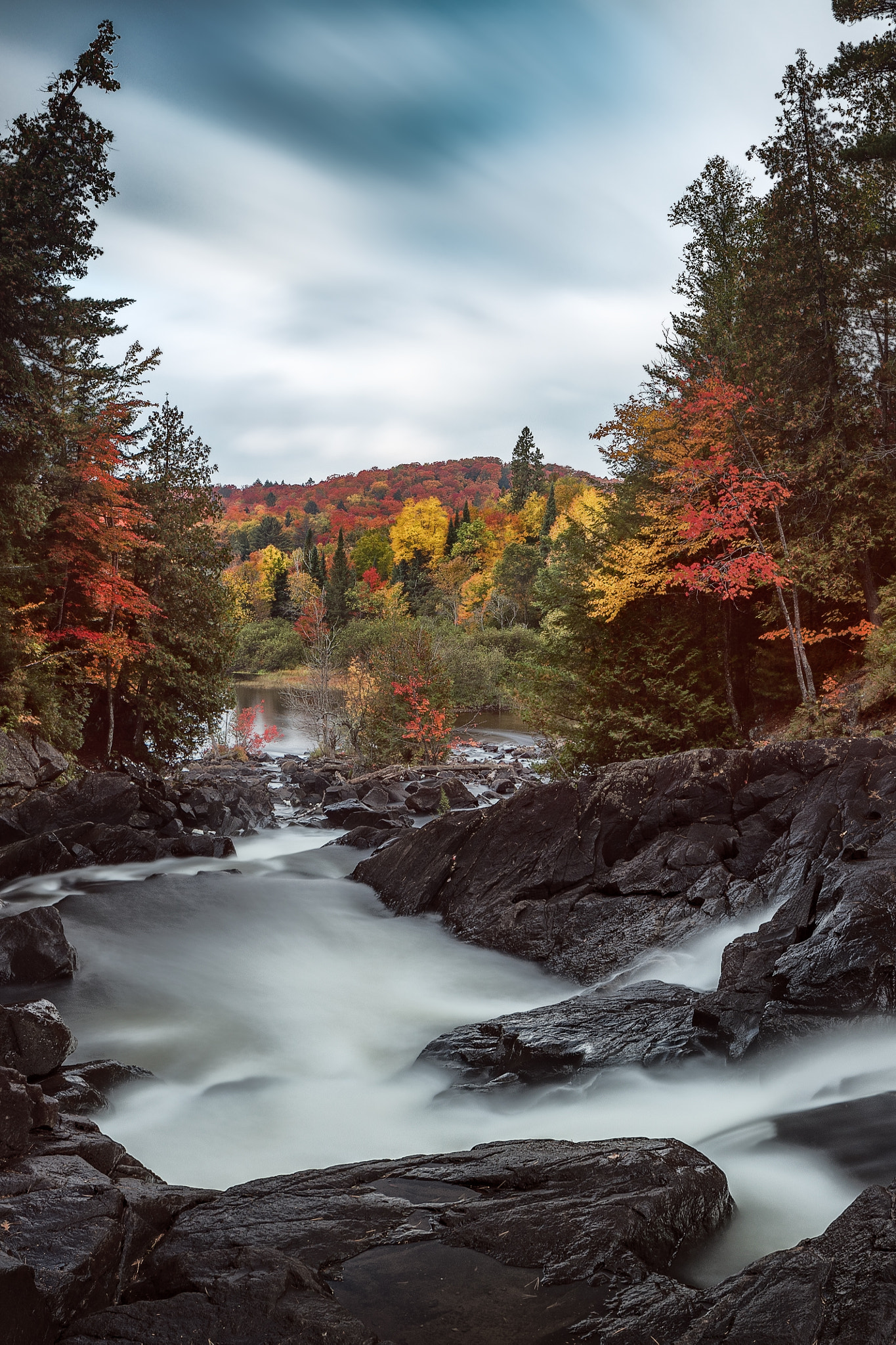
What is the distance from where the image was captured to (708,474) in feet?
57.2

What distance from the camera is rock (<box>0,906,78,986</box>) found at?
8453 mm

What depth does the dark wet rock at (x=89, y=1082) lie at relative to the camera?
5594mm

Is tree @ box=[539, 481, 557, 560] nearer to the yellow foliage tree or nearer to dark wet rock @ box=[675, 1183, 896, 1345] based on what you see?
the yellow foliage tree

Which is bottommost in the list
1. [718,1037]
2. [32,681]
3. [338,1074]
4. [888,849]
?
[338,1074]

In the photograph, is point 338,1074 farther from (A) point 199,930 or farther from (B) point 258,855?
(B) point 258,855

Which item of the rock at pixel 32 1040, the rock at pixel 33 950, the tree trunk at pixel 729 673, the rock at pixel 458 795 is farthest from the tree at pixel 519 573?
the rock at pixel 32 1040

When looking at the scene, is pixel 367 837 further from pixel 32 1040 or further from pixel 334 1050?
pixel 32 1040

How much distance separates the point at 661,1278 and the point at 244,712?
3835 centimetres

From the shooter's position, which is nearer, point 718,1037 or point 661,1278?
point 661,1278

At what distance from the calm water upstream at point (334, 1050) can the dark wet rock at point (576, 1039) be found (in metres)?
0.21

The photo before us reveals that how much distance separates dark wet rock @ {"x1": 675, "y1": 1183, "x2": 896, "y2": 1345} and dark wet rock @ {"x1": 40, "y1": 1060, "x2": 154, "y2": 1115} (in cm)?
428

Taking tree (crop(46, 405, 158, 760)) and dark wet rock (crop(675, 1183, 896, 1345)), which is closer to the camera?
dark wet rock (crop(675, 1183, 896, 1345))

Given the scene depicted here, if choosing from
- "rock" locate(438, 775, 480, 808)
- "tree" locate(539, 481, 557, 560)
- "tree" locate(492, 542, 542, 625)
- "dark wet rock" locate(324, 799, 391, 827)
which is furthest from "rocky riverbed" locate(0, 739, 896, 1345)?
"tree" locate(539, 481, 557, 560)

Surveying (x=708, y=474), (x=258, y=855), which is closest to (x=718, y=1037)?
(x=258, y=855)
